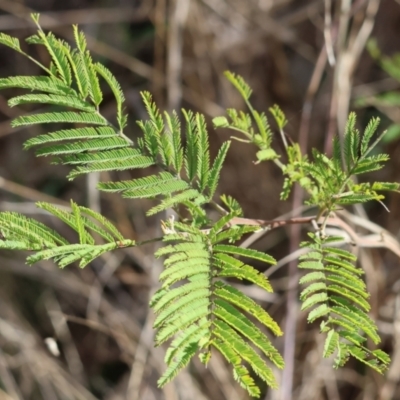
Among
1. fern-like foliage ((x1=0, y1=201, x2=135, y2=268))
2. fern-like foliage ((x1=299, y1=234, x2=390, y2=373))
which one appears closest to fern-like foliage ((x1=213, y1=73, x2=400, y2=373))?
fern-like foliage ((x1=299, y1=234, x2=390, y2=373))

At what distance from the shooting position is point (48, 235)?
0.64 meters

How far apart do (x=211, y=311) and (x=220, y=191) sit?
69.5 inches

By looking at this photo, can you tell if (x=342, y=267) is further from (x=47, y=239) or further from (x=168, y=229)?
(x=47, y=239)

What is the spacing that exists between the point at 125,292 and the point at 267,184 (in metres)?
0.85

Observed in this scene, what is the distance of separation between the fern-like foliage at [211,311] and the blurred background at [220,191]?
1.27 meters

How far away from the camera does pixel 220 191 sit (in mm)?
2355

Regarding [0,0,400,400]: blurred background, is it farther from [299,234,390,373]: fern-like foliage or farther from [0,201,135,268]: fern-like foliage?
[0,201,135,268]: fern-like foliage

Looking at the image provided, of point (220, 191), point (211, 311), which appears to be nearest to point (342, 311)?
point (211, 311)

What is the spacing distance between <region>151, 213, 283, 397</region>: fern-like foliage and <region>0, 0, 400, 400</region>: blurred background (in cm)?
127

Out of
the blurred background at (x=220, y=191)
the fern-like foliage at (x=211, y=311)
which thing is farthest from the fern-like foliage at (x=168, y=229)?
the blurred background at (x=220, y=191)

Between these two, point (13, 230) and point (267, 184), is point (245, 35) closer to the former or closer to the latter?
point (267, 184)

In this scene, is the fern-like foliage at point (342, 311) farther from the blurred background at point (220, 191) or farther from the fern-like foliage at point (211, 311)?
the blurred background at point (220, 191)

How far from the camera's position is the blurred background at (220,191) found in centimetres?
197

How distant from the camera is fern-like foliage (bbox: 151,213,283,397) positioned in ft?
1.81
